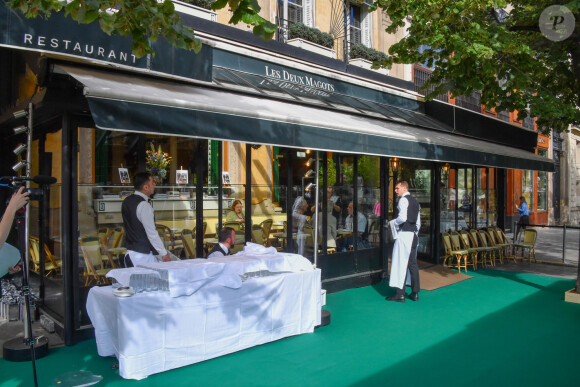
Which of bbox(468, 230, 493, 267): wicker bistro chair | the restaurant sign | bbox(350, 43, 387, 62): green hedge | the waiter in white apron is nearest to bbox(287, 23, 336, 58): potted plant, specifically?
bbox(350, 43, 387, 62): green hedge

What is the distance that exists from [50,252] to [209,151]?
2493mm

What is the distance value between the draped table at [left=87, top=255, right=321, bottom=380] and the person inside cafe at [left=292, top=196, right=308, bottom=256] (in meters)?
2.04

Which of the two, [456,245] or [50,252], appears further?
[456,245]

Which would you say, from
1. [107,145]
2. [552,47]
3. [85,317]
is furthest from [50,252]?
[552,47]

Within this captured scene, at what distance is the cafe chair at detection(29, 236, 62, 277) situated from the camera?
19.7ft

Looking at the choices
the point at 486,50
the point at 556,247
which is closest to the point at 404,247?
the point at 486,50

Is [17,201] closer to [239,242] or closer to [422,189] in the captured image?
[239,242]

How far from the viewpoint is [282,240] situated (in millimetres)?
7785

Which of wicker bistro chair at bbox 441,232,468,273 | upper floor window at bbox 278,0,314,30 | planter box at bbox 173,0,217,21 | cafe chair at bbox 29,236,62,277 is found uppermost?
upper floor window at bbox 278,0,314,30

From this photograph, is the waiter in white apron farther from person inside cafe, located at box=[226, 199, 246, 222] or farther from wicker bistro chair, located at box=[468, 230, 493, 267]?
wicker bistro chair, located at box=[468, 230, 493, 267]

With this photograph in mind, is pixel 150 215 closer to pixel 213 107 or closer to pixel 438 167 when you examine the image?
pixel 213 107

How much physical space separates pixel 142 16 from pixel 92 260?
313cm

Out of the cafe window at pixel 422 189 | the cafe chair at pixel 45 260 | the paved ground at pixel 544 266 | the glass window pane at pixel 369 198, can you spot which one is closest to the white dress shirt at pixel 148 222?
the cafe chair at pixel 45 260

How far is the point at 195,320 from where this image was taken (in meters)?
4.73
